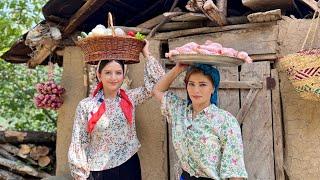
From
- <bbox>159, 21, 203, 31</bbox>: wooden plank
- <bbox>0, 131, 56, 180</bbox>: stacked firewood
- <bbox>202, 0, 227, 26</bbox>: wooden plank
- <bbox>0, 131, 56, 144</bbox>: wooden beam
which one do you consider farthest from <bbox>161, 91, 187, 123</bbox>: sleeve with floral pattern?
<bbox>0, 131, 56, 144</bbox>: wooden beam

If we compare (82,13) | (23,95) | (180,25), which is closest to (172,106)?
(180,25)

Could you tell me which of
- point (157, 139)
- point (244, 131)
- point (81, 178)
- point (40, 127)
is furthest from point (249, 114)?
point (40, 127)

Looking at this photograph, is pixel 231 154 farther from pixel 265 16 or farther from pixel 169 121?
pixel 265 16

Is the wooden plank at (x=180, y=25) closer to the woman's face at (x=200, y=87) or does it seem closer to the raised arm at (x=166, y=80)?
the raised arm at (x=166, y=80)

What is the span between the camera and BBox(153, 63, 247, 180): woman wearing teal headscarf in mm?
2786

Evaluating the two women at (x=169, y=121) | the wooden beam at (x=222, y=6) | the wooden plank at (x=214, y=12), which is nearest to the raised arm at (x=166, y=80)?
the two women at (x=169, y=121)

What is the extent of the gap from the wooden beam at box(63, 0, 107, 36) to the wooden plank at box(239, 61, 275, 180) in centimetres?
159

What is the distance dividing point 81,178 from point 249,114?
150 cm

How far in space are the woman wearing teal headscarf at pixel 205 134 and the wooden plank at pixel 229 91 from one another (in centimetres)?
72

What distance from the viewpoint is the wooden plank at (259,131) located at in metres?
3.59

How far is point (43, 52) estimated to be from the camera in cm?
523

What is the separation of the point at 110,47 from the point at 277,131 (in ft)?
5.08

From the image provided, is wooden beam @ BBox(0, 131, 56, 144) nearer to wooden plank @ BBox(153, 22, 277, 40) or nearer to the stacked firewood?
the stacked firewood

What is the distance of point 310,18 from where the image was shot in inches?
145
